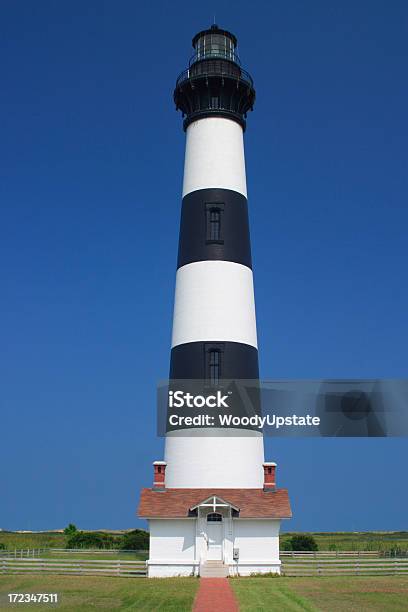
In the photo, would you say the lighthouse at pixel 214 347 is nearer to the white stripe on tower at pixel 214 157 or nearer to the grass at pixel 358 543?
the white stripe on tower at pixel 214 157

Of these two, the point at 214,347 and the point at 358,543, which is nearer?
the point at 214,347

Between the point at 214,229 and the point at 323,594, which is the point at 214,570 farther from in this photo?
the point at 214,229

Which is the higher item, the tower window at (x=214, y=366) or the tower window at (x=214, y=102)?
the tower window at (x=214, y=102)

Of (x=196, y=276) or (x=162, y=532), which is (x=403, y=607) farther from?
(x=196, y=276)

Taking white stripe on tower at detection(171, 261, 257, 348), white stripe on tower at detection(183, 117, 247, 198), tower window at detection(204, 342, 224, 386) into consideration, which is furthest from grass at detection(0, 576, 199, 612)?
white stripe on tower at detection(183, 117, 247, 198)

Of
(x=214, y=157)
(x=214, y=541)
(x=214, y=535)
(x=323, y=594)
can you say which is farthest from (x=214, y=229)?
(x=323, y=594)

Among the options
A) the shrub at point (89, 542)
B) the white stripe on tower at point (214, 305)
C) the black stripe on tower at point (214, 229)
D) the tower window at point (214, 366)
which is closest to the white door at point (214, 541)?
the tower window at point (214, 366)

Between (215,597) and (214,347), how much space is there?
9.34 m

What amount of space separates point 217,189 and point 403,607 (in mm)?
15975

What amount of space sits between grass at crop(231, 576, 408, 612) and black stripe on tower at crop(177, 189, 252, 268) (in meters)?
11.4

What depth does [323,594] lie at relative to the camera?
754 inches

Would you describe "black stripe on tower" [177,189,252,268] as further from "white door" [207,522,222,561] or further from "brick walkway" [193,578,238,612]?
"brick walkway" [193,578,238,612]

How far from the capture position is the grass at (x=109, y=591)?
16625mm

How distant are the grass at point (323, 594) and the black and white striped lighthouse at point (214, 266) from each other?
13.9 feet
